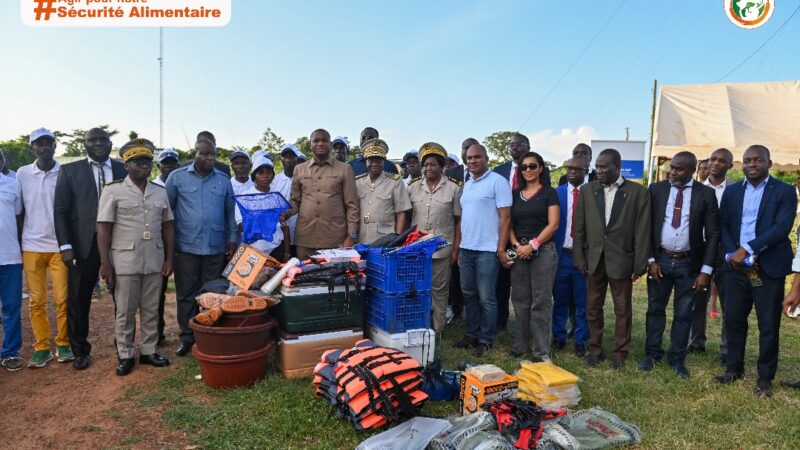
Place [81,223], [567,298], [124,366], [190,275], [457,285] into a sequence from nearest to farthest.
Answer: [124,366] < [81,223] < [190,275] < [567,298] < [457,285]

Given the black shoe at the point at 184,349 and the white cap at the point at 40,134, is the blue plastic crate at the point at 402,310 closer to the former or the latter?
the black shoe at the point at 184,349

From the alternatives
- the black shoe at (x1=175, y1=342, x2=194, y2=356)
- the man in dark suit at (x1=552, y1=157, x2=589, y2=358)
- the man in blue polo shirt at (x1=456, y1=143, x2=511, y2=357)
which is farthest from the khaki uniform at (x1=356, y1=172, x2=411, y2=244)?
the black shoe at (x1=175, y1=342, x2=194, y2=356)

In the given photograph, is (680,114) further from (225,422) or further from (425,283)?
(225,422)

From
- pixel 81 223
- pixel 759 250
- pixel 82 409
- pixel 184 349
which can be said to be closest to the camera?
pixel 82 409

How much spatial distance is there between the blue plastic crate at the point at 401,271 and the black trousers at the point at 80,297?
2860 mm

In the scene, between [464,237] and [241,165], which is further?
[241,165]

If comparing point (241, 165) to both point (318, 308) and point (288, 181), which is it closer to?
point (288, 181)

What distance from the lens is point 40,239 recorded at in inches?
196

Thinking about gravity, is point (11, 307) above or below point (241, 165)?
below

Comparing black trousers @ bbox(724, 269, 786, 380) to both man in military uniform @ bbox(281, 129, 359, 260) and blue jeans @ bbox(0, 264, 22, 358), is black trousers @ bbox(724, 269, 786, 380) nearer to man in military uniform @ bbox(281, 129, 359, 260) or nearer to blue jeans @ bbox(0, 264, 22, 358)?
man in military uniform @ bbox(281, 129, 359, 260)

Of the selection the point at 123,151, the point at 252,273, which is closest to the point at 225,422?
the point at 252,273

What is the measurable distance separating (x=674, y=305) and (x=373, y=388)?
3.18 m

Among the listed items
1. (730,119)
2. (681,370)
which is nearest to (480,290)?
(681,370)

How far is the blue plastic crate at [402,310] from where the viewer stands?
4.48 m
